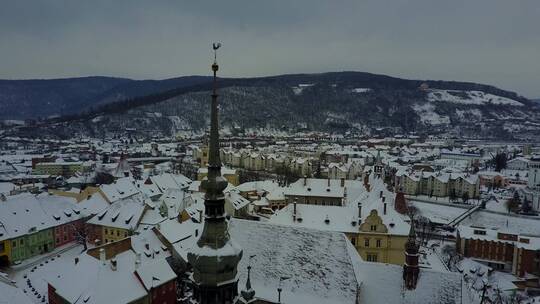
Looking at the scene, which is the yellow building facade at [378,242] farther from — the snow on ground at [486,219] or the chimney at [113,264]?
the snow on ground at [486,219]

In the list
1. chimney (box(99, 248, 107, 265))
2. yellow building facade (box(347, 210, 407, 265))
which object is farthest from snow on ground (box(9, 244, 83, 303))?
yellow building facade (box(347, 210, 407, 265))

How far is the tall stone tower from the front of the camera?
31.7ft

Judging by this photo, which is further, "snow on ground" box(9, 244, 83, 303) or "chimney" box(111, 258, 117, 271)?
"snow on ground" box(9, 244, 83, 303)

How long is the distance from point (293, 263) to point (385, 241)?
17.8 metres

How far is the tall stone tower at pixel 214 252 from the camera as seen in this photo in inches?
380

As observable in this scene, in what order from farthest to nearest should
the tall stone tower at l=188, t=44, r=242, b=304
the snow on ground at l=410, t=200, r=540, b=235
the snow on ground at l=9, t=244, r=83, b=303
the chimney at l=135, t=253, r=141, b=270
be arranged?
the snow on ground at l=410, t=200, r=540, b=235
the snow on ground at l=9, t=244, r=83, b=303
the chimney at l=135, t=253, r=141, b=270
the tall stone tower at l=188, t=44, r=242, b=304

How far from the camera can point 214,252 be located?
9.77m

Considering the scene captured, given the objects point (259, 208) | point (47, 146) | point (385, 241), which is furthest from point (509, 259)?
point (47, 146)


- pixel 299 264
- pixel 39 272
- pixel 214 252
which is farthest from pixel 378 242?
pixel 39 272

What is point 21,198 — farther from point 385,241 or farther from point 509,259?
point 509,259

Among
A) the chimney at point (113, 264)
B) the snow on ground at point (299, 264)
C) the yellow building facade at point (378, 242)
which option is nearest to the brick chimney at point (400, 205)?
the yellow building facade at point (378, 242)

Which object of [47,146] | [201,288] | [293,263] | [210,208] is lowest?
[47,146]

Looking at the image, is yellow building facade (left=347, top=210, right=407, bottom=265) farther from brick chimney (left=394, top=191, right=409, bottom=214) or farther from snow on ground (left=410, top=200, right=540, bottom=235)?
snow on ground (left=410, top=200, right=540, bottom=235)

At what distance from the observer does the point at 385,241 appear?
1583 inches
